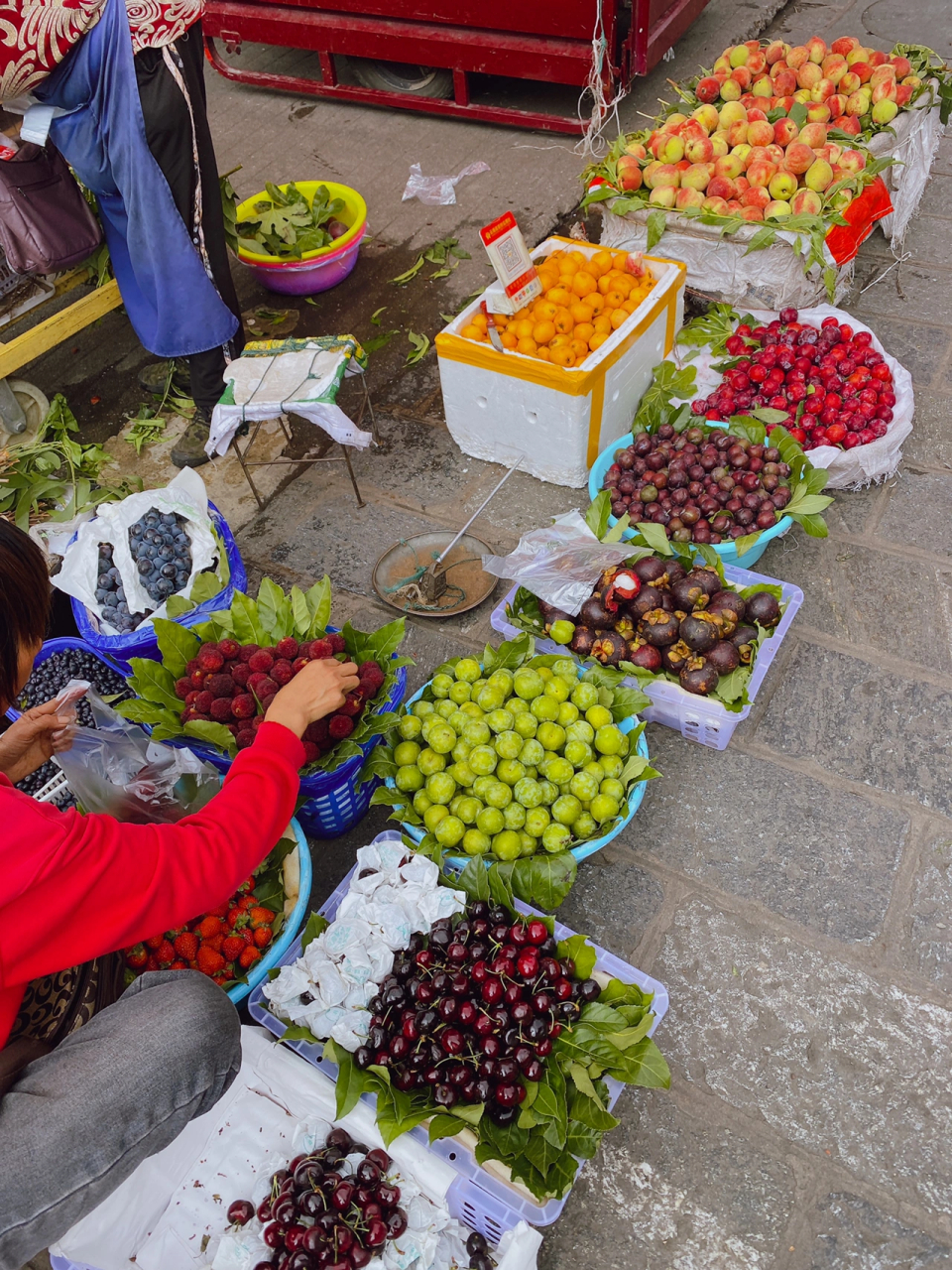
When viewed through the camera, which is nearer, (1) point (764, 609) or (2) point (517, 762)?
(2) point (517, 762)

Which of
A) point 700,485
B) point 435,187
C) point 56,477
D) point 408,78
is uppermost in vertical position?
point 408,78

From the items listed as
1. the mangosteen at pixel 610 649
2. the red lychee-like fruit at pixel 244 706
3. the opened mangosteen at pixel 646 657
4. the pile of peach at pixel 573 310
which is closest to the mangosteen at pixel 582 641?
the mangosteen at pixel 610 649

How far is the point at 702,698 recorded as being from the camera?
8.34ft

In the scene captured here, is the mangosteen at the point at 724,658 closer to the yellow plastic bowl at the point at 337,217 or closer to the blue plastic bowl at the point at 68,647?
the blue plastic bowl at the point at 68,647

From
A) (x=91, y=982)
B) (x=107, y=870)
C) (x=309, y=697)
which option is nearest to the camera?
(x=107, y=870)

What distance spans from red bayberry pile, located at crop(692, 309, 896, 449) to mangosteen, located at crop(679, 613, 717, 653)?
3.58 ft

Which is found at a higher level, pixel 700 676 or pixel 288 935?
pixel 700 676

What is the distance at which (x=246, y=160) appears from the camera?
Result: 5.92 metres

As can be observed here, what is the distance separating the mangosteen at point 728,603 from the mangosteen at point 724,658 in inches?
4.9

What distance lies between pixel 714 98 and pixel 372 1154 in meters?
4.96

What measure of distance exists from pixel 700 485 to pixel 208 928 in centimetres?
209

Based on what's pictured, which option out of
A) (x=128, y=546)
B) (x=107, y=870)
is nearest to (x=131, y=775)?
(x=107, y=870)

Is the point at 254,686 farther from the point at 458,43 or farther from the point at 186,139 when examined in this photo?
the point at 458,43

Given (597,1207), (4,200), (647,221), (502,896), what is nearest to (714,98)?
(647,221)
